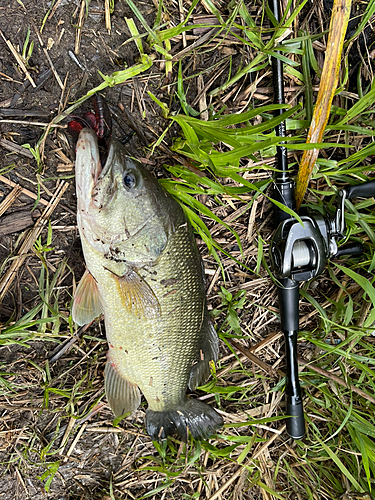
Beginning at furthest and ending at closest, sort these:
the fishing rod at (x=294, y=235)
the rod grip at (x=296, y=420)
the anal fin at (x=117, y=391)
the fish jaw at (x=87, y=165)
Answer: the rod grip at (x=296, y=420) < the anal fin at (x=117, y=391) < the fishing rod at (x=294, y=235) < the fish jaw at (x=87, y=165)

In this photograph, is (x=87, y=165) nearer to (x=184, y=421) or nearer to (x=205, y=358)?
(x=205, y=358)

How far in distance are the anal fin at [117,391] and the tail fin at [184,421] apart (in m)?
0.15

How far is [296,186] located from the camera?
1.99m

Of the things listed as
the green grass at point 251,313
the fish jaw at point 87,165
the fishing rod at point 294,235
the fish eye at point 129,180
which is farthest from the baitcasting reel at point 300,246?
the fish jaw at point 87,165

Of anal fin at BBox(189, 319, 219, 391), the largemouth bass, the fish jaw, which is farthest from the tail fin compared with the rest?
the fish jaw

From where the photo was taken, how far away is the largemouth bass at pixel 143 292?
1549 millimetres

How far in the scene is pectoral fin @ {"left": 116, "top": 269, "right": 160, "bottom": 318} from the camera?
1.65m

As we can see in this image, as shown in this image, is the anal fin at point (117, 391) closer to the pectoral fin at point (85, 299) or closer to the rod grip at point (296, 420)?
the pectoral fin at point (85, 299)

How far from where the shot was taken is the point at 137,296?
5.47 feet

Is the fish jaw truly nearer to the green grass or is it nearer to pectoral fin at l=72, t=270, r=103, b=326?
the green grass

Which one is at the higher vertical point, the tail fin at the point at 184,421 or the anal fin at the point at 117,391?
the anal fin at the point at 117,391

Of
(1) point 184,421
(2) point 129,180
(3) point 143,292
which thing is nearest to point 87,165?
(2) point 129,180

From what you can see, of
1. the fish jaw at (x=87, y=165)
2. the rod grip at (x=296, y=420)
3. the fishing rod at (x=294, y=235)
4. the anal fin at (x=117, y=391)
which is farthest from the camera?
the rod grip at (x=296, y=420)

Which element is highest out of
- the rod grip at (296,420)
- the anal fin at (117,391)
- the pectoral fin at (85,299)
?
the pectoral fin at (85,299)
